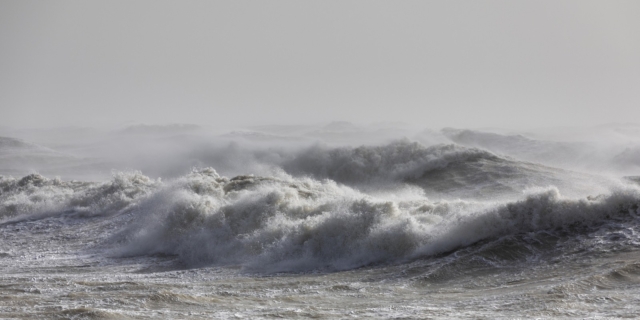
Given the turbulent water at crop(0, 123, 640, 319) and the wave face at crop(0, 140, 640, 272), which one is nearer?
the turbulent water at crop(0, 123, 640, 319)

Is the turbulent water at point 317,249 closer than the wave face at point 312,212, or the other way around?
the turbulent water at point 317,249

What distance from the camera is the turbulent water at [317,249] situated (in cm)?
852

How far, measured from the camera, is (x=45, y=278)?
1116 cm

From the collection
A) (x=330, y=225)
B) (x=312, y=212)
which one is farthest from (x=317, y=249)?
(x=312, y=212)

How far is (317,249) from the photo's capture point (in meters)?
12.4

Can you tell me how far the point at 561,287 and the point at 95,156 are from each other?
40832mm

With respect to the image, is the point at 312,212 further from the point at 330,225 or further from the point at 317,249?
the point at 317,249

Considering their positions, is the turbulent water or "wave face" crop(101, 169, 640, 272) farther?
"wave face" crop(101, 169, 640, 272)

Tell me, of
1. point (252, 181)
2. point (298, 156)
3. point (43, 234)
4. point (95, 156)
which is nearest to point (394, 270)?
point (252, 181)

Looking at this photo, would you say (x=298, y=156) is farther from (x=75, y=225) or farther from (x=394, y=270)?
(x=394, y=270)

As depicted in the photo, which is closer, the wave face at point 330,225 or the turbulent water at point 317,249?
the turbulent water at point 317,249

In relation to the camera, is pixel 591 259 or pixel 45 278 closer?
pixel 591 259

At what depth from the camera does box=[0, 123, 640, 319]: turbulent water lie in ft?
28.0

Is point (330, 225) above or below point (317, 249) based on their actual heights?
above
